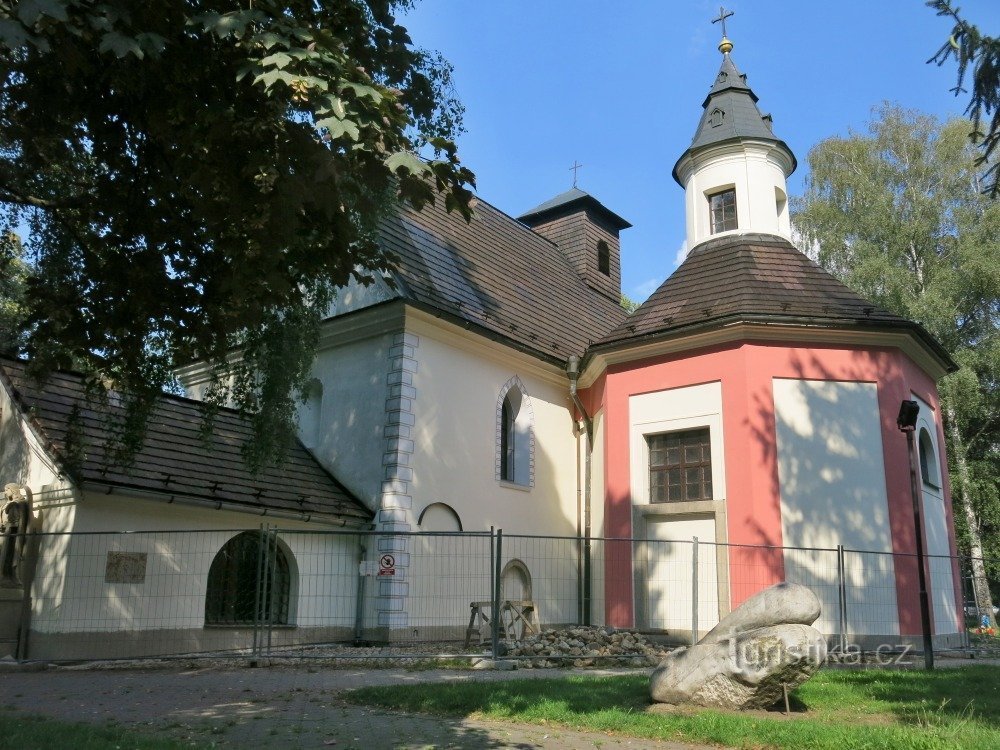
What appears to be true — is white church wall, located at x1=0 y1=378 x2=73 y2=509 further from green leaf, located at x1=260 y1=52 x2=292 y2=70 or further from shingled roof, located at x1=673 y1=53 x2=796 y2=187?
shingled roof, located at x1=673 y1=53 x2=796 y2=187

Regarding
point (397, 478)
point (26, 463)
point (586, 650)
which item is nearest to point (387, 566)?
point (397, 478)

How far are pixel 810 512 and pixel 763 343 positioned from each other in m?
3.14

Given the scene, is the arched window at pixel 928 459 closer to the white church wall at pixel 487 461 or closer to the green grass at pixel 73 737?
the white church wall at pixel 487 461

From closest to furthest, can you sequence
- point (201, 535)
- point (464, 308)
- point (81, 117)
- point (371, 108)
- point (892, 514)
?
1. point (371, 108)
2. point (81, 117)
3. point (201, 535)
4. point (892, 514)
5. point (464, 308)

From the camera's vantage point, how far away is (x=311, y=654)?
481 inches

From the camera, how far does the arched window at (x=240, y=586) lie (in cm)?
1389

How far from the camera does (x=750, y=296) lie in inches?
656

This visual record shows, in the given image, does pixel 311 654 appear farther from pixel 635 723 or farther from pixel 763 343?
pixel 763 343

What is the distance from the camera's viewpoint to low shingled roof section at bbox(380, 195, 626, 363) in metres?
17.5

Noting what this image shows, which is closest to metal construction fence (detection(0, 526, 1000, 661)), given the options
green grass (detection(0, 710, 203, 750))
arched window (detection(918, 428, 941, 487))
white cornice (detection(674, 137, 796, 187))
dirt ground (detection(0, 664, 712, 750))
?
dirt ground (detection(0, 664, 712, 750))

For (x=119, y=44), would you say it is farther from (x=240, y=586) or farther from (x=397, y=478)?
(x=397, y=478)

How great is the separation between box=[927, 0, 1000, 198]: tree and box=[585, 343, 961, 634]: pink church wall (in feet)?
26.0

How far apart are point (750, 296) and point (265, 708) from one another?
1204cm

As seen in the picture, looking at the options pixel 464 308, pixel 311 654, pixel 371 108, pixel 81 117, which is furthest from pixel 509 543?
pixel 371 108
